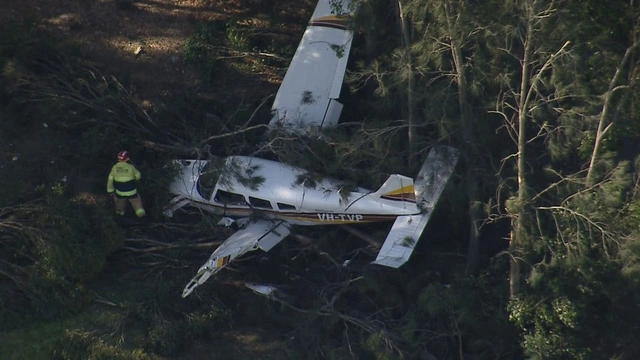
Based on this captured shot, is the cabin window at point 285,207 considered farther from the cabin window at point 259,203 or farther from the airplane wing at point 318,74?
the airplane wing at point 318,74

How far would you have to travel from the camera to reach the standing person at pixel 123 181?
17656 millimetres

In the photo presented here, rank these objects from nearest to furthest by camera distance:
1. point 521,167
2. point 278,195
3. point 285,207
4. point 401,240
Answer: point 521,167 → point 401,240 → point 278,195 → point 285,207

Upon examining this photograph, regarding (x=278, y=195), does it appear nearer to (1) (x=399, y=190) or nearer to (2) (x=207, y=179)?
(2) (x=207, y=179)

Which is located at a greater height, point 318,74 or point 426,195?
point 318,74

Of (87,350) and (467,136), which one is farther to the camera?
(467,136)

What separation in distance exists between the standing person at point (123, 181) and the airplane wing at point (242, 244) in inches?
81.2

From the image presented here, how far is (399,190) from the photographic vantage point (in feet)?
54.9

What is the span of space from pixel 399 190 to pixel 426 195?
20.5 inches

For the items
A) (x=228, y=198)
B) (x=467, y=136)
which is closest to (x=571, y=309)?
(x=467, y=136)

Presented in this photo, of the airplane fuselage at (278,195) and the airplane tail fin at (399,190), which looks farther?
the airplane fuselage at (278,195)

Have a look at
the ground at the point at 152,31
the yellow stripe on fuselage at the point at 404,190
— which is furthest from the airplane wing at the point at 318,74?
the yellow stripe on fuselage at the point at 404,190

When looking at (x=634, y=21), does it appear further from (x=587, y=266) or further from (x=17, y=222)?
(x=17, y=222)

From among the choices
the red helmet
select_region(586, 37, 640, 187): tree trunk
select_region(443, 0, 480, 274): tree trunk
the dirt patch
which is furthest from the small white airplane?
select_region(586, 37, 640, 187): tree trunk

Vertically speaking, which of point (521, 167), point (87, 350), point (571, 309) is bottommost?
point (87, 350)
